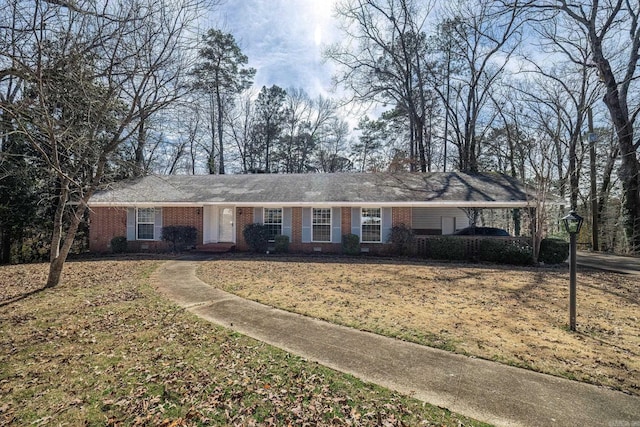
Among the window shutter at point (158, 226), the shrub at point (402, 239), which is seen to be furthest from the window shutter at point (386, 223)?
the window shutter at point (158, 226)

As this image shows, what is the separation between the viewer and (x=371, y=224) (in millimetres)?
15148

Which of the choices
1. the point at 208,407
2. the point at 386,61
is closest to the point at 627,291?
the point at 208,407

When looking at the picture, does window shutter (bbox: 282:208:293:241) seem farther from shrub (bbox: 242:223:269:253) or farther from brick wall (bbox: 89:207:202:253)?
brick wall (bbox: 89:207:202:253)

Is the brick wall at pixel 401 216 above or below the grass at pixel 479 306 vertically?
above

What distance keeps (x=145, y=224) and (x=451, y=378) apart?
52.3 ft

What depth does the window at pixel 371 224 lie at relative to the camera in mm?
15109

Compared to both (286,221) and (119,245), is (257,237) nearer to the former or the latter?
(286,221)

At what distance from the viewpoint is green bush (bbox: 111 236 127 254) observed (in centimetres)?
1523

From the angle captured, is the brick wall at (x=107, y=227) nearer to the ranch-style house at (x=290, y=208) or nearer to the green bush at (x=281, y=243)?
the ranch-style house at (x=290, y=208)

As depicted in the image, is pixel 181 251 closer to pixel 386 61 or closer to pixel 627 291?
pixel 627 291

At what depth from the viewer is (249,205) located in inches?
606

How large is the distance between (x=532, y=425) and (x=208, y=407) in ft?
10.2

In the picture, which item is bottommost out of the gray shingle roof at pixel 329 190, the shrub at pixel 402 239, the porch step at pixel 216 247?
the porch step at pixel 216 247

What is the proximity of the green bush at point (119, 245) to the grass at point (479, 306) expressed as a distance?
252 inches
